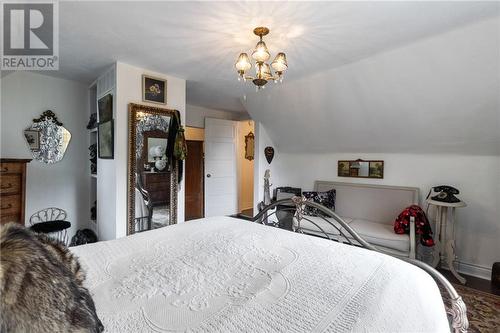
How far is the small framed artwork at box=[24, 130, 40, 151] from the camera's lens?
2.92 meters

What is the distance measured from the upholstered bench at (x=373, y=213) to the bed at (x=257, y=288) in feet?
5.01

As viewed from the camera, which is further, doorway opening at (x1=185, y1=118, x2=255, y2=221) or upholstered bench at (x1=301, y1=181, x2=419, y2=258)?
doorway opening at (x1=185, y1=118, x2=255, y2=221)

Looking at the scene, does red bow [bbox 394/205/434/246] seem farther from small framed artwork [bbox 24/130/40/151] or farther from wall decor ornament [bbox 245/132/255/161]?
small framed artwork [bbox 24/130/40/151]

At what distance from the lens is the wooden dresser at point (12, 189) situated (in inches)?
80.0

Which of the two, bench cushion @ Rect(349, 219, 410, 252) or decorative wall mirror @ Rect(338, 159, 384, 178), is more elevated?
decorative wall mirror @ Rect(338, 159, 384, 178)

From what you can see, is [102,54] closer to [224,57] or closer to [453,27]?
[224,57]

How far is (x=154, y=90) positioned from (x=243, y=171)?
3206 mm

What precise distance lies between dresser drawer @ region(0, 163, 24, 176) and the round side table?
4.23m

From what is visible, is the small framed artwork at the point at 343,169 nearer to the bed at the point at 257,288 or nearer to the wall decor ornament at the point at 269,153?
the wall decor ornament at the point at 269,153

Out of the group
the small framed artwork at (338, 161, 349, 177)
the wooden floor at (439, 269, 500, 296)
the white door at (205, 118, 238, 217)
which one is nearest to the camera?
the wooden floor at (439, 269, 500, 296)

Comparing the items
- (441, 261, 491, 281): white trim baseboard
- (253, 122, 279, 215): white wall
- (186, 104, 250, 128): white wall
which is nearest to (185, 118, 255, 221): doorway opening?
(186, 104, 250, 128): white wall

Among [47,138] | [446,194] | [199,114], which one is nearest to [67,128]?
[47,138]

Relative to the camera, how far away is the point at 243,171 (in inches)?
225

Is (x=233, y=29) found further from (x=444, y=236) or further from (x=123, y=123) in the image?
(x=444, y=236)
